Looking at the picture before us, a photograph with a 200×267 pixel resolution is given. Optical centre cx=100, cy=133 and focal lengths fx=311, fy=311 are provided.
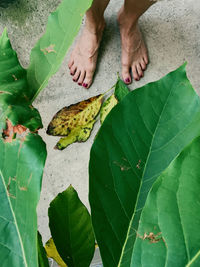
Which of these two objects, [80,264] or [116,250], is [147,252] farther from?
[80,264]

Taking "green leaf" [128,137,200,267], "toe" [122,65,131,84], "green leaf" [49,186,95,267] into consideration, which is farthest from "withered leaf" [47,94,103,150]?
"green leaf" [128,137,200,267]

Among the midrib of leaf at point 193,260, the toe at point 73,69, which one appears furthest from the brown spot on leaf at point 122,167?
the toe at point 73,69

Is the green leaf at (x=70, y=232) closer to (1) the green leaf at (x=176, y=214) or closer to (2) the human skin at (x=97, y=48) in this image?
(1) the green leaf at (x=176, y=214)

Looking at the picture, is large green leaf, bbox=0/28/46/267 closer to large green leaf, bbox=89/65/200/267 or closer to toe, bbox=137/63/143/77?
large green leaf, bbox=89/65/200/267

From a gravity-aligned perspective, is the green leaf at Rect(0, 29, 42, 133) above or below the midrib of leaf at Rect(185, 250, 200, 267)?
above

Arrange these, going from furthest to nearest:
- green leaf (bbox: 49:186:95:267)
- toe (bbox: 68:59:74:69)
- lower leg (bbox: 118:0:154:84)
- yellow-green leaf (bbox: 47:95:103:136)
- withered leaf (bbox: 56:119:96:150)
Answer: toe (bbox: 68:59:74:69), lower leg (bbox: 118:0:154:84), withered leaf (bbox: 56:119:96:150), yellow-green leaf (bbox: 47:95:103:136), green leaf (bbox: 49:186:95:267)

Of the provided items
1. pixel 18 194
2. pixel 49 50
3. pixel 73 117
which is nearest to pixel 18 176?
pixel 18 194

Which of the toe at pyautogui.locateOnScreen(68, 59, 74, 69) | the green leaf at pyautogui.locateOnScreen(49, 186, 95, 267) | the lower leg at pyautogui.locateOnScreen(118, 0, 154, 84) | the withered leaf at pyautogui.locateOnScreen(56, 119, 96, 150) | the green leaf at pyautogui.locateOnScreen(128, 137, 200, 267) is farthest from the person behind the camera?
the toe at pyautogui.locateOnScreen(68, 59, 74, 69)
